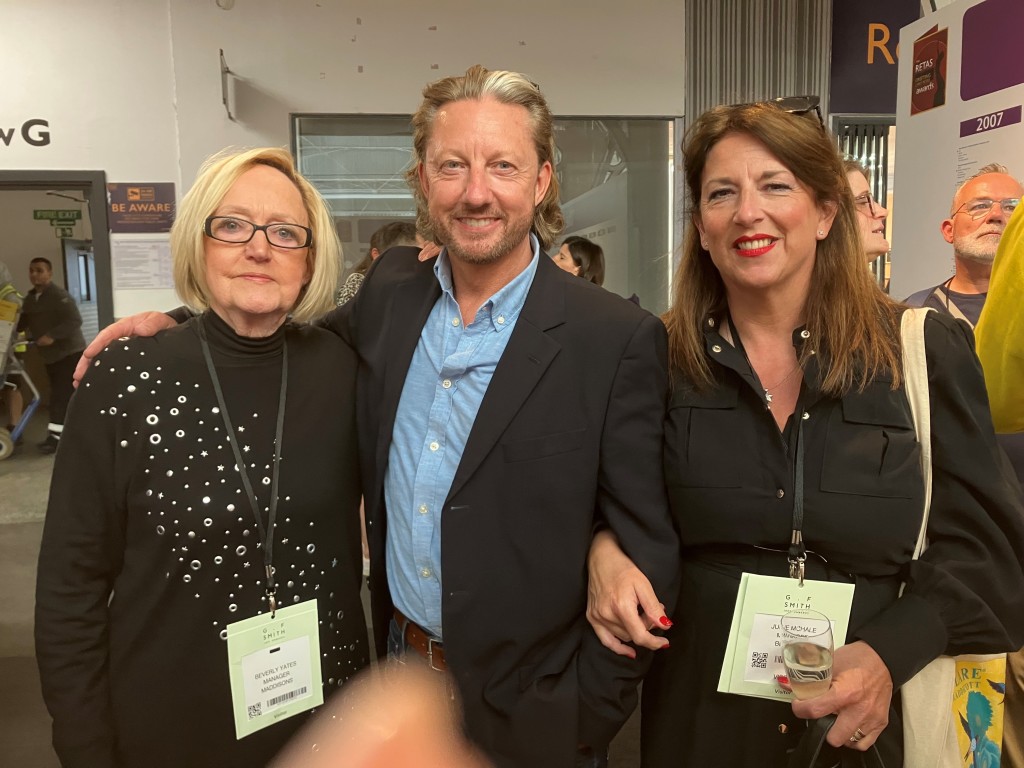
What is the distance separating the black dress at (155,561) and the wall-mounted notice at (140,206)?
13.9 feet

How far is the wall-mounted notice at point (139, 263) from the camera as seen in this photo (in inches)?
202

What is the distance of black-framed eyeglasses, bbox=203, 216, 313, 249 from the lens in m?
1.43

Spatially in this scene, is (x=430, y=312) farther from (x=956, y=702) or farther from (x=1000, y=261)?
(x=956, y=702)

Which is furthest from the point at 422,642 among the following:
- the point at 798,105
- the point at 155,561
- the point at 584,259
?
the point at 584,259

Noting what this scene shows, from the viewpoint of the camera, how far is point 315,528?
4.79 ft

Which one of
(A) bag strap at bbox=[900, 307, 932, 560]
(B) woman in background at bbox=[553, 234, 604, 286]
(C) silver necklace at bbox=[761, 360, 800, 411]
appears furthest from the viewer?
(B) woman in background at bbox=[553, 234, 604, 286]

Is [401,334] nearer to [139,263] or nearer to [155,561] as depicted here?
[155,561]

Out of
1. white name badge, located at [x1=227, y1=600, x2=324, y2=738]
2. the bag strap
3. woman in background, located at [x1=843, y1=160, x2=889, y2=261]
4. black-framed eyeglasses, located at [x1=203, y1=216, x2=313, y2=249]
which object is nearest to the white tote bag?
the bag strap

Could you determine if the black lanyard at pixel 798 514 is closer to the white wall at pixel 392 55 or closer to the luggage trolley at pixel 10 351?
the white wall at pixel 392 55

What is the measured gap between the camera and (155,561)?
135 cm

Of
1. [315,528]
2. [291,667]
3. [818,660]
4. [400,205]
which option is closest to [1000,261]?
[818,660]

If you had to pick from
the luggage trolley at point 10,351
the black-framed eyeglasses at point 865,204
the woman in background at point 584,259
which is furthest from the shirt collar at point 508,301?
the luggage trolley at point 10,351

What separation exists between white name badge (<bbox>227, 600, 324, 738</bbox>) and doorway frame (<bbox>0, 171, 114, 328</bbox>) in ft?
14.8

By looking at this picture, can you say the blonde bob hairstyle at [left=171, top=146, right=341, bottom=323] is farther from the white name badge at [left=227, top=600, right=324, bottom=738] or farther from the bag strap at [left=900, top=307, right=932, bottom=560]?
the bag strap at [left=900, top=307, right=932, bottom=560]
